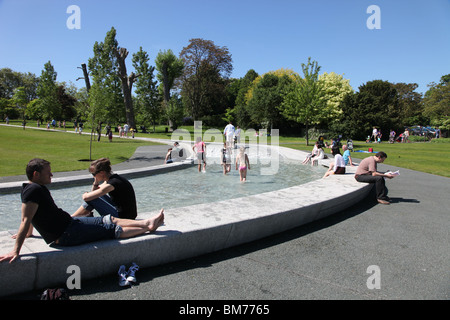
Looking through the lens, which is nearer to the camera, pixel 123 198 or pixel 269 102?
pixel 123 198

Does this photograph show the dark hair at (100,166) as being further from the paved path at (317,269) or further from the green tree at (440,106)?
the green tree at (440,106)

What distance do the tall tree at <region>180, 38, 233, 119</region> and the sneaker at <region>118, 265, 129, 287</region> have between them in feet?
178

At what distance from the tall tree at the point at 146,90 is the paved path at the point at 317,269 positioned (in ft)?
138

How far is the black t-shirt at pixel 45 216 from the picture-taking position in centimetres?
333

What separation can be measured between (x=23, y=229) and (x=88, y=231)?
695mm

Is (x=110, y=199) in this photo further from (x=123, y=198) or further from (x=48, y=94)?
(x=48, y=94)

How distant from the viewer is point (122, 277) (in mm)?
3520

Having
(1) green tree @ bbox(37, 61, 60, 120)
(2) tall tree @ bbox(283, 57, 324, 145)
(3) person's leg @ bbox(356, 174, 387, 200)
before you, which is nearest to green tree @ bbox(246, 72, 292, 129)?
(2) tall tree @ bbox(283, 57, 324, 145)

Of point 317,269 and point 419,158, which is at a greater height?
point 419,158

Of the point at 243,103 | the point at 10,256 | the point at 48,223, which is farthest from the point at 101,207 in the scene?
the point at 243,103

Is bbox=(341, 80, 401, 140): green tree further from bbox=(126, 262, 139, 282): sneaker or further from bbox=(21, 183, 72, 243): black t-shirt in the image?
bbox=(21, 183, 72, 243): black t-shirt

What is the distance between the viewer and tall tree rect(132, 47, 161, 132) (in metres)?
44.7
